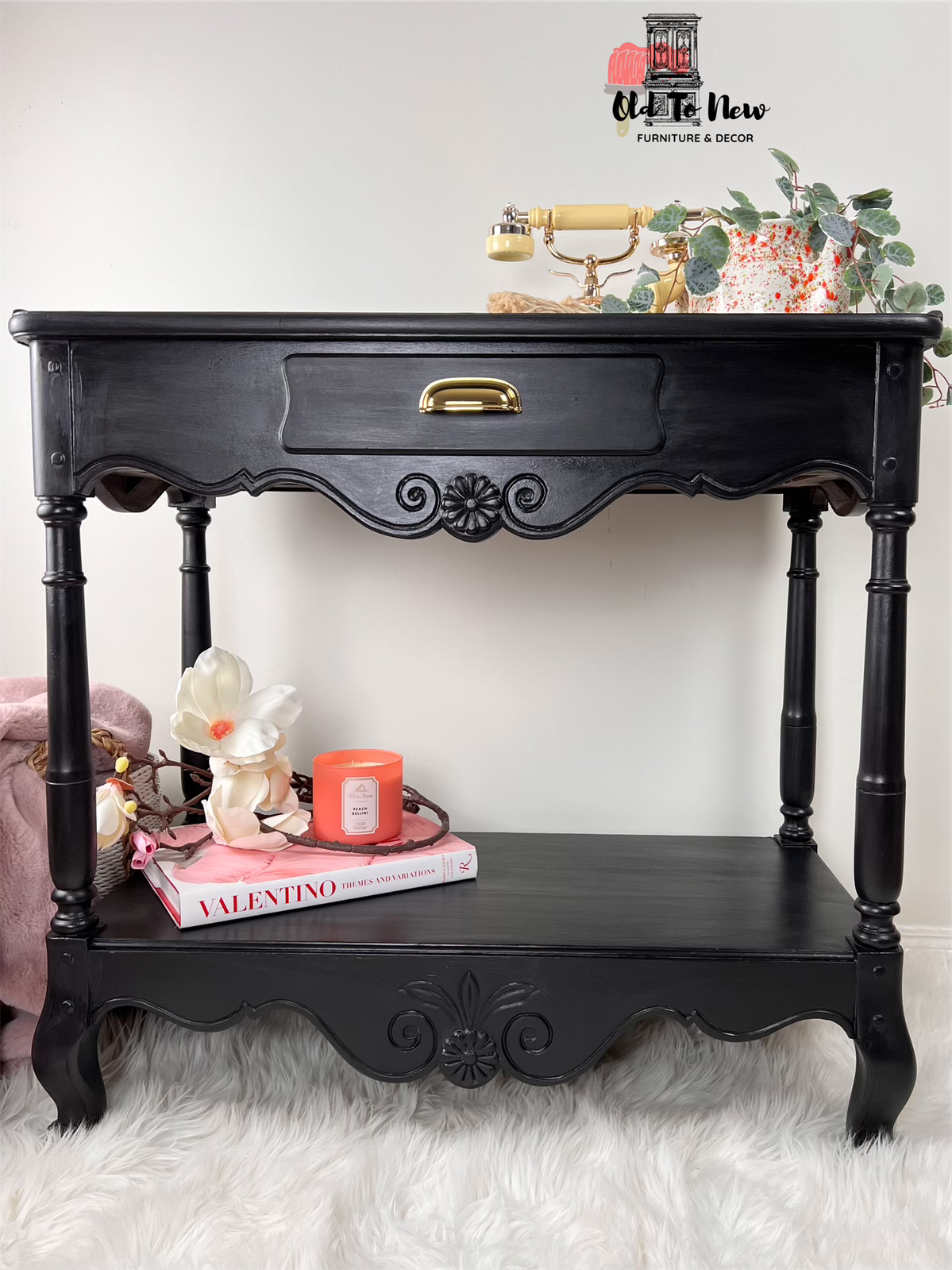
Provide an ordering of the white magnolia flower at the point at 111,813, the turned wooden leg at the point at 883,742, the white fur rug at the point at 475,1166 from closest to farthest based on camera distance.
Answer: the white fur rug at the point at 475,1166
the turned wooden leg at the point at 883,742
the white magnolia flower at the point at 111,813

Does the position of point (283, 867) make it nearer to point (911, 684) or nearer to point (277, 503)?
point (277, 503)

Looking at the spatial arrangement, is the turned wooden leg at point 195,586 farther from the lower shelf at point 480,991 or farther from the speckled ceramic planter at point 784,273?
the speckled ceramic planter at point 784,273

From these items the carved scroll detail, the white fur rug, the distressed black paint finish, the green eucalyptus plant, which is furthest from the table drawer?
the white fur rug

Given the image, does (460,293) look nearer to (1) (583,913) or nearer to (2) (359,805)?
(2) (359,805)

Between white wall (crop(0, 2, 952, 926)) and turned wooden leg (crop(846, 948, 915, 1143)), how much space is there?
44 cm

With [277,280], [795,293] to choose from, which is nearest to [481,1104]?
[795,293]

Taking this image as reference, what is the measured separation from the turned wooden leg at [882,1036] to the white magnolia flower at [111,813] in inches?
28.7

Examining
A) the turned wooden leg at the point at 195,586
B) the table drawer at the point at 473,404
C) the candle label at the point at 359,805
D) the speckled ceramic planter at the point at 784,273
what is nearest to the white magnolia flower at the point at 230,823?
the candle label at the point at 359,805

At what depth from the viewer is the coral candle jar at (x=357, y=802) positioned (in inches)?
40.6

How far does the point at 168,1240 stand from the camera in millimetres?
744

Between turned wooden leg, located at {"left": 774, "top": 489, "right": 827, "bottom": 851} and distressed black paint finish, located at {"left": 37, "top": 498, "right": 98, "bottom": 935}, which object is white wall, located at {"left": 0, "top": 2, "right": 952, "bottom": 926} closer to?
turned wooden leg, located at {"left": 774, "top": 489, "right": 827, "bottom": 851}

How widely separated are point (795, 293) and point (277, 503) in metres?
0.72

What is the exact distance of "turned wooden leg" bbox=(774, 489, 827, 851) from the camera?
1.20 meters

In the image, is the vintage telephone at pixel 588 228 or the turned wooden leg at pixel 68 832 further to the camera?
the vintage telephone at pixel 588 228
